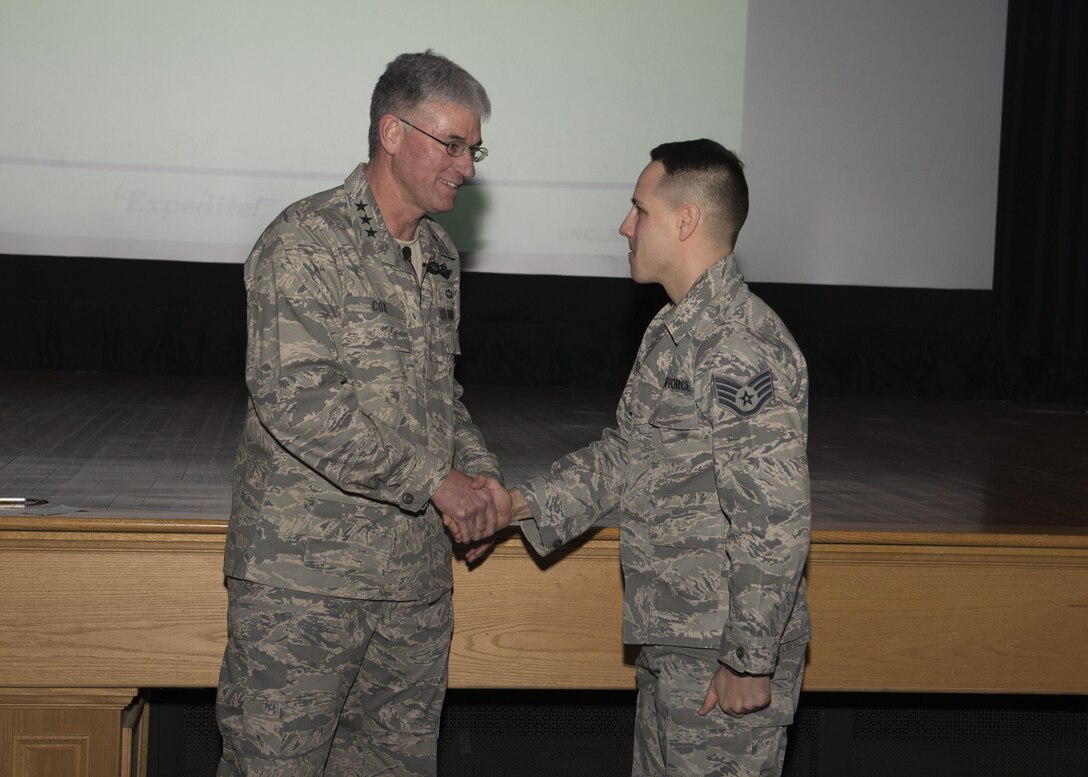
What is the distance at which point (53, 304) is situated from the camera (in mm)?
5918

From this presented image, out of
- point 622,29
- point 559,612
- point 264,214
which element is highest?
point 622,29

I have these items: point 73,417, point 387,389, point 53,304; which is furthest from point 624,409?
point 53,304

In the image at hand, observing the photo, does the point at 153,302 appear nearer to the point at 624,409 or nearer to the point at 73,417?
the point at 73,417

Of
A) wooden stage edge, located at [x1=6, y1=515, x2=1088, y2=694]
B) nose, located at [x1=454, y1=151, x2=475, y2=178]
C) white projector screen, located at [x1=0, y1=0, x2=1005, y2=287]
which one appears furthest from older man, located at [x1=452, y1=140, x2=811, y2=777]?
white projector screen, located at [x1=0, y1=0, x2=1005, y2=287]

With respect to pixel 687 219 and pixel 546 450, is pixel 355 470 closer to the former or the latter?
pixel 687 219

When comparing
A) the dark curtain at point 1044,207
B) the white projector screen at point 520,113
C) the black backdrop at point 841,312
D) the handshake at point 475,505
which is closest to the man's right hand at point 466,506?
the handshake at point 475,505

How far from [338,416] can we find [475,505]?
0.88ft

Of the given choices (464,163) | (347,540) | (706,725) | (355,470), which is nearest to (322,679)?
(347,540)

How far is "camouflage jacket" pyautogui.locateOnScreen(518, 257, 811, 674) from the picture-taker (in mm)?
1494

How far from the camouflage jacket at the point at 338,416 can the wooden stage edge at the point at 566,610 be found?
34cm

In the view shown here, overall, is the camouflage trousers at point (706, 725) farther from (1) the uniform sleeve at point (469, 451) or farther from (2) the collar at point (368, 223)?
(2) the collar at point (368, 223)

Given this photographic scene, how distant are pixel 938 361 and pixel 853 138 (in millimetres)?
1477

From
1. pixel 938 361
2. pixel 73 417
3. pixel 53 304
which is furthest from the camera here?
pixel 938 361

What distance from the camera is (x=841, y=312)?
6402 mm
